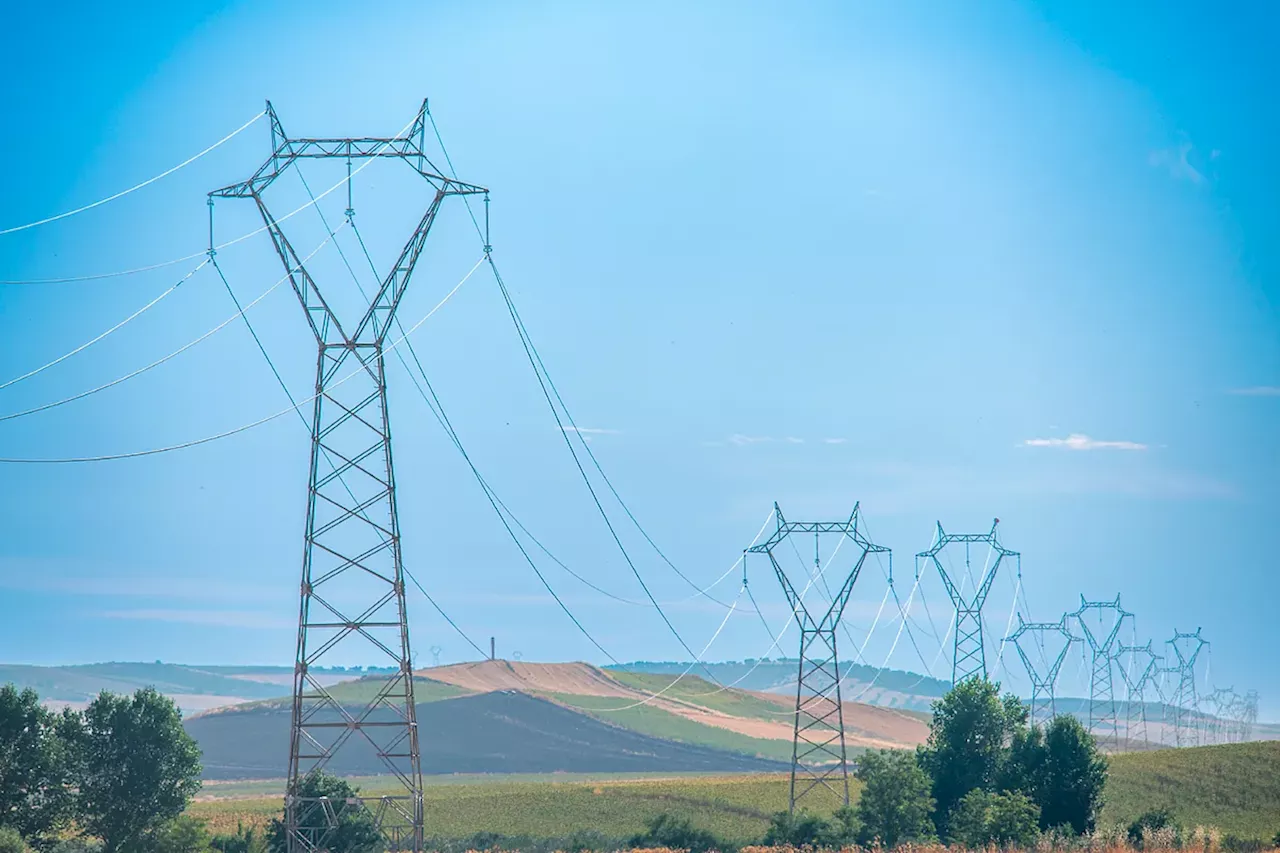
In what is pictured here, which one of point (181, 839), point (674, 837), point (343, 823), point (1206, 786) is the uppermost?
point (343, 823)

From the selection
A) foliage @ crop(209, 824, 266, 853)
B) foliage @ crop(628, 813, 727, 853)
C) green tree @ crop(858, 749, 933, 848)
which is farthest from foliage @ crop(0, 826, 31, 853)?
green tree @ crop(858, 749, 933, 848)

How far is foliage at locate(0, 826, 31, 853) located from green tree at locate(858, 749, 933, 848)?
119ft

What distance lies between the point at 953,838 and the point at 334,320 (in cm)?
3834

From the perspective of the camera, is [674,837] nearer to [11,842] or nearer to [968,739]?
[968,739]

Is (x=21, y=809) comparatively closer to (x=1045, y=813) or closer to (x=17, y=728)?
(x=17, y=728)

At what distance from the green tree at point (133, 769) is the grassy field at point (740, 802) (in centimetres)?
2738

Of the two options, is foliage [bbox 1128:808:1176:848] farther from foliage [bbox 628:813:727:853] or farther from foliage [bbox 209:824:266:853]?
foliage [bbox 209:824:266:853]

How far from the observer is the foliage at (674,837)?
245 feet

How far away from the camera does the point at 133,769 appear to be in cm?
6272

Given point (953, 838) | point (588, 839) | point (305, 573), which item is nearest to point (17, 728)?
point (305, 573)

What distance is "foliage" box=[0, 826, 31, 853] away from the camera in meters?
53.8

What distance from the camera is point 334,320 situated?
163 feet

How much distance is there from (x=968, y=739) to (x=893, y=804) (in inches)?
715

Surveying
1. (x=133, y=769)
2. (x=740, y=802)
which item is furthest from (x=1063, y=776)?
(x=133, y=769)
